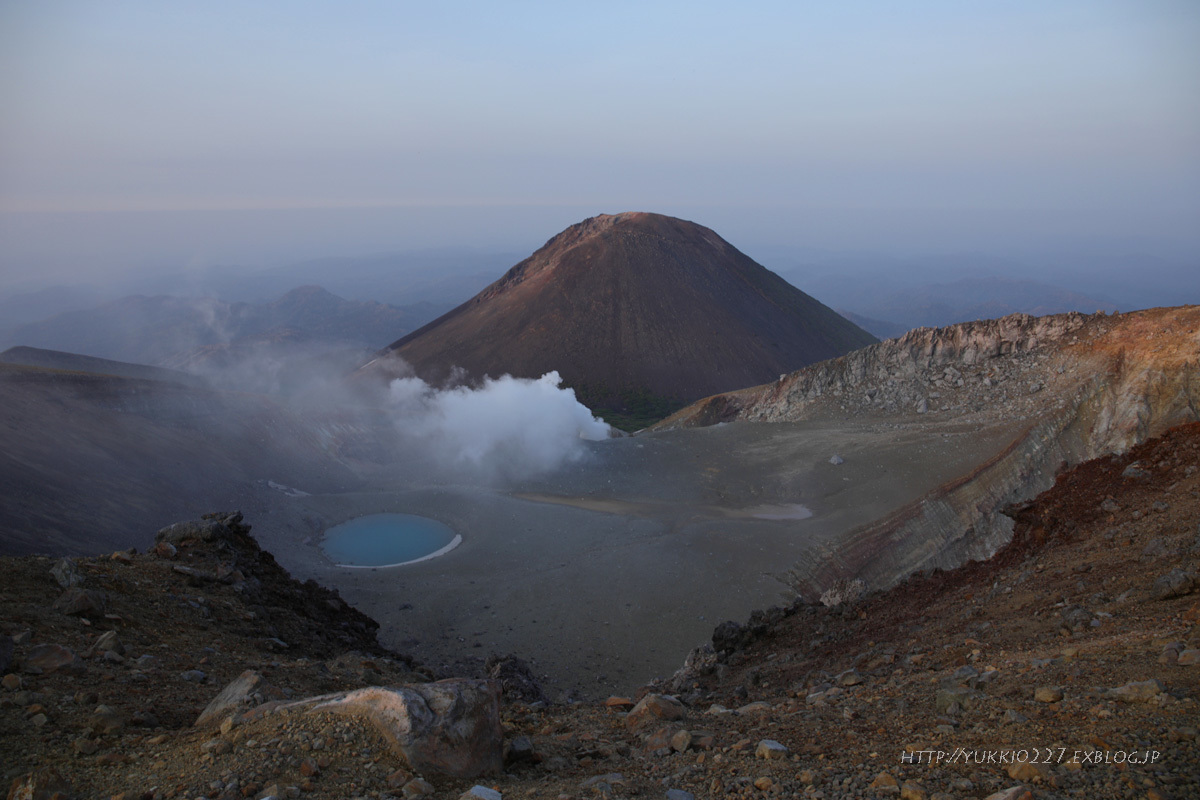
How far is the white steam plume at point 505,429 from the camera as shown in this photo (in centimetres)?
3425

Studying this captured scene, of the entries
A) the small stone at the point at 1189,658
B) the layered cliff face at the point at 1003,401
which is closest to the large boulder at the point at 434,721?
the small stone at the point at 1189,658

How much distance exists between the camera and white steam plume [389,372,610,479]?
34250 millimetres

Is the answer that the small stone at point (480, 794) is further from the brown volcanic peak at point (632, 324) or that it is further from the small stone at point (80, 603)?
the brown volcanic peak at point (632, 324)

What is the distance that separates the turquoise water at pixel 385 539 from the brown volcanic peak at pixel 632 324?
4490 cm

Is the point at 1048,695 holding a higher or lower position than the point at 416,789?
higher

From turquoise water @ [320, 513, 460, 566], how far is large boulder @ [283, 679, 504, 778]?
61.8 feet

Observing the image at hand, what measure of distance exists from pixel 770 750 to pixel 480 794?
2493 millimetres

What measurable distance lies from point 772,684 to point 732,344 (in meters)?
70.2

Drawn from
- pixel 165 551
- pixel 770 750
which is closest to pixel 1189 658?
pixel 770 750

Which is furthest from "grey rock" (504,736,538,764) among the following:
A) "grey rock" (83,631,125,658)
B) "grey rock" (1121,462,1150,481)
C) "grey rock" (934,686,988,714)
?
"grey rock" (1121,462,1150,481)

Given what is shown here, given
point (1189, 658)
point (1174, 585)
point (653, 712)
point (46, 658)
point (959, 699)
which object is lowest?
point (653, 712)

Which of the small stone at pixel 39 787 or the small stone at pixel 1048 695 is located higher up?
the small stone at pixel 1048 695

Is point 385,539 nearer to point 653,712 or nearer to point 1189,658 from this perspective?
point 653,712

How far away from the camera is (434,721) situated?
6254 millimetres
